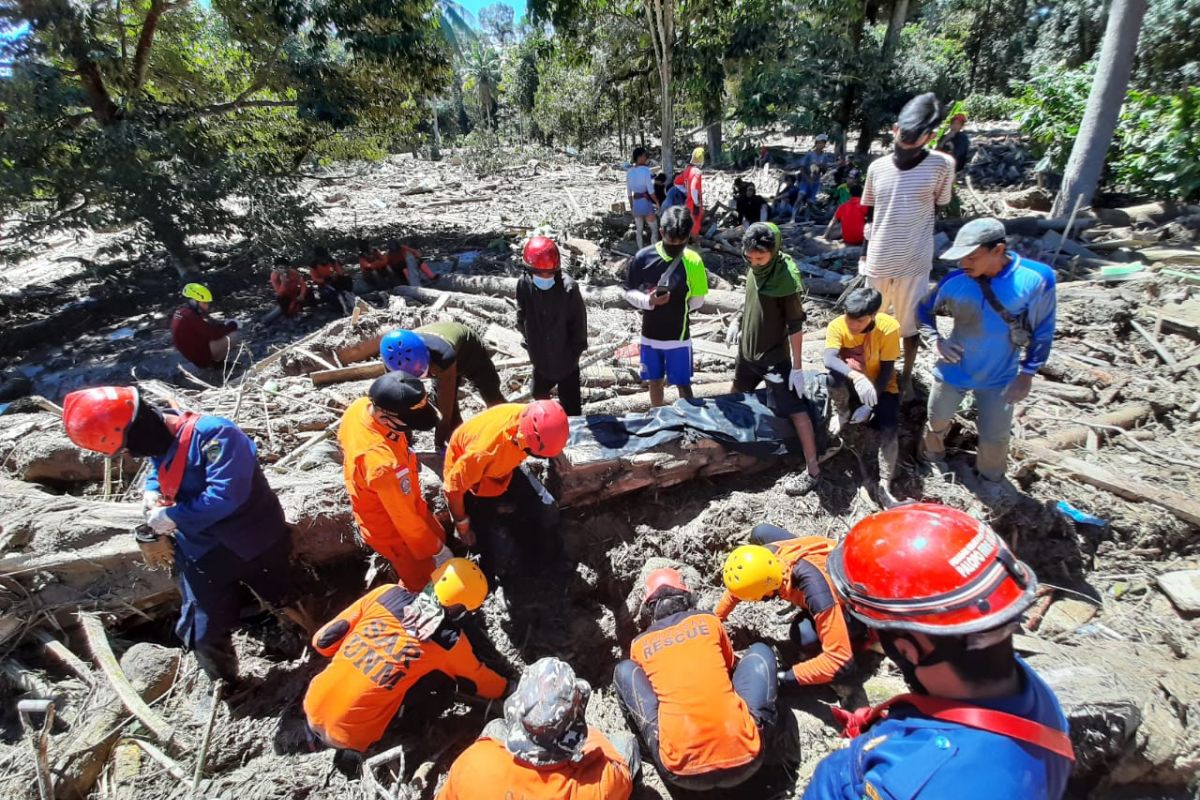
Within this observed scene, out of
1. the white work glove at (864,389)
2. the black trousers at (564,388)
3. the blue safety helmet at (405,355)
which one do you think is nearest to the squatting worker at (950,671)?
the white work glove at (864,389)

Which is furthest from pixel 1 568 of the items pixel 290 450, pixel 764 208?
pixel 764 208

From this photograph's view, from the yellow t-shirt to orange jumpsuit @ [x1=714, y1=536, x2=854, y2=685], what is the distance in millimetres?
1192

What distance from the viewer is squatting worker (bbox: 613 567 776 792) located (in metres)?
2.55

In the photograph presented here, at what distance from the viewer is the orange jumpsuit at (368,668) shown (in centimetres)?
266

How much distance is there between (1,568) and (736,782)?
13.6ft

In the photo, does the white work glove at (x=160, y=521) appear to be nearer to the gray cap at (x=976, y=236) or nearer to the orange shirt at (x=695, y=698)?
the orange shirt at (x=695, y=698)

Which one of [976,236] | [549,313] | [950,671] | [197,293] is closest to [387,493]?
[549,313]

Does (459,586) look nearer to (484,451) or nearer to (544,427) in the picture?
(484,451)

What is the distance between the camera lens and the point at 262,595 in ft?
10.9

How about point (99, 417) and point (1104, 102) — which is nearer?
point (99, 417)

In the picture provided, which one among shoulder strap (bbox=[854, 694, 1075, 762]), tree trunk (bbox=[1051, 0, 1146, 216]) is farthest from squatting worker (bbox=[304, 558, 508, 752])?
tree trunk (bbox=[1051, 0, 1146, 216])

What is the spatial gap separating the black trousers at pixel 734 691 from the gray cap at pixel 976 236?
2.35 metres

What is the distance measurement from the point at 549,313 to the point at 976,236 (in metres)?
2.79

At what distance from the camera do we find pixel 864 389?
3.45 m
